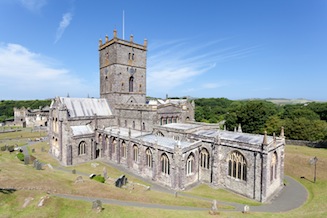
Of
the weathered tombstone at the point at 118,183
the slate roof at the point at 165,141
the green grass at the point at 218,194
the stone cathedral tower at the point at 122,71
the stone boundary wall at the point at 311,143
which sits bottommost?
the green grass at the point at 218,194

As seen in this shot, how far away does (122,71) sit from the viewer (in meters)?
44.2

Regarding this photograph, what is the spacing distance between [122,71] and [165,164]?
25236 mm

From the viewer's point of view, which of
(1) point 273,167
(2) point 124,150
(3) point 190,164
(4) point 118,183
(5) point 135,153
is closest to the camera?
(4) point 118,183

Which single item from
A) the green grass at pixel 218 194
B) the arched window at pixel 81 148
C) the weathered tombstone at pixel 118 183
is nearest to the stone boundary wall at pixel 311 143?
the green grass at pixel 218 194

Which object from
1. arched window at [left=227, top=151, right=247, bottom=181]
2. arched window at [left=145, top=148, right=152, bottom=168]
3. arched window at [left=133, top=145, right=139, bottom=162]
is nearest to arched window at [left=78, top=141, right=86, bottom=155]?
arched window at [left=133, top=145, right=139, bottom=162]

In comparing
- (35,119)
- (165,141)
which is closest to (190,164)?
(165,141)

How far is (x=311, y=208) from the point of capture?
69.4ft

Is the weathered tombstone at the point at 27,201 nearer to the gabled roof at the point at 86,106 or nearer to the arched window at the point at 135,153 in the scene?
the arched window at the point at 135,153

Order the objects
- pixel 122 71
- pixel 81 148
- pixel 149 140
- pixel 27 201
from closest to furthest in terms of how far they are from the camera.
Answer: pixel 27 201 → pixel 149 140 → pixel 81 148 → pixel 122 71

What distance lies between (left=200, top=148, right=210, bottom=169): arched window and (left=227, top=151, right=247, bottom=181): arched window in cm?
342

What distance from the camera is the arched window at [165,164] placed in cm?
2785

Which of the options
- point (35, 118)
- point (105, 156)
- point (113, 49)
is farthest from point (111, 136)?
point (35, 118)

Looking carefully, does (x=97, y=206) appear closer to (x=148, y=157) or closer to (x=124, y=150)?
(x=148, y=157)

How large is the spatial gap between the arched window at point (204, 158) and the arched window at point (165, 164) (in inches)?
230
